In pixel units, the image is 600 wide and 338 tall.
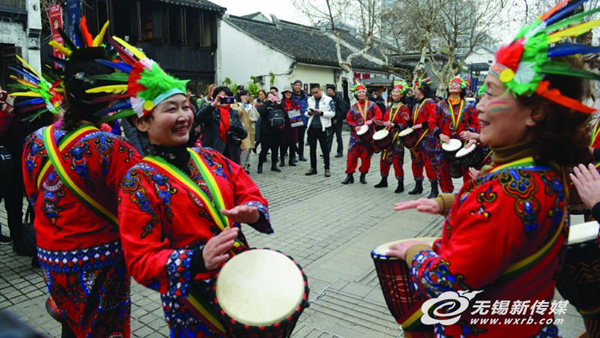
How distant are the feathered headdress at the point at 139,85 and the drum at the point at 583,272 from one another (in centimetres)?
218

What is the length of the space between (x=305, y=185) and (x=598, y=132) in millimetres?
6036

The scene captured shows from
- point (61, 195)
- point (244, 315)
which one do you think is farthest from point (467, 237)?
point (61, 195)

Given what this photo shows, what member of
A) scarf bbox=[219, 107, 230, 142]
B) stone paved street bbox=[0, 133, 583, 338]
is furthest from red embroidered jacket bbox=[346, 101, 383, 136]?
scarf bbox=[219, 107, 230, 142]

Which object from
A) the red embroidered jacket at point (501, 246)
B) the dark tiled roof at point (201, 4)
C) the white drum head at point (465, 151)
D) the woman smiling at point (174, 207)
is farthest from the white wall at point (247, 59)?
the red embroidered jacket at point (501, 246)

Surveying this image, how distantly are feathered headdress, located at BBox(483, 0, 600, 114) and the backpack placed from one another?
8605 mm

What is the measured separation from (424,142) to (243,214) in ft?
20.4

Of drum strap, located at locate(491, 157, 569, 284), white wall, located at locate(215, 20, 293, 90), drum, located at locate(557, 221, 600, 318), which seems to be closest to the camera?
drum strap, located at locate(491, 157, 569, 284)

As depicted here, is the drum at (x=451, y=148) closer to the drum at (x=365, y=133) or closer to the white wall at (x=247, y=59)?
the drum at (x=365, y=133)

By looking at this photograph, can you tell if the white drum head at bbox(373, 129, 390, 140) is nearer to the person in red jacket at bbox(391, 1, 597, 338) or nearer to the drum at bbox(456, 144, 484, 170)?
the drum at bbox(456, 144, 484, 170)

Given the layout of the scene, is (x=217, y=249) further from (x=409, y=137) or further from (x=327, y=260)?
(x=409, y=137)

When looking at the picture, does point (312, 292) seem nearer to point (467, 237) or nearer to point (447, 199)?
point (447, 199)

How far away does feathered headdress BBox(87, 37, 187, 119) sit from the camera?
2.05 metres

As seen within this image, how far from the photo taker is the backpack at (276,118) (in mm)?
10144

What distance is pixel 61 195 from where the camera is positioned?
2.39m
